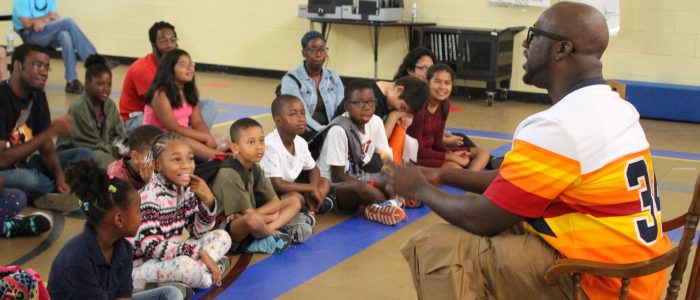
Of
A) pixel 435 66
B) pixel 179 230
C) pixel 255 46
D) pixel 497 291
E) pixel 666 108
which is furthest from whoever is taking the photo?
pixel 255 46

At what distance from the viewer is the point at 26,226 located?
4.27m

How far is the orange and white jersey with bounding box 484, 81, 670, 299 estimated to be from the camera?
2.29m

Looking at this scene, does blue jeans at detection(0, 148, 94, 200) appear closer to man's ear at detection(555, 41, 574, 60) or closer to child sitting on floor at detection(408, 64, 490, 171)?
child sitting on floor at detection(408, 64, 490, 171)

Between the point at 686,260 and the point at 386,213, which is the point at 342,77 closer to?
the point at 386,213

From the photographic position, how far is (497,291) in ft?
7.98

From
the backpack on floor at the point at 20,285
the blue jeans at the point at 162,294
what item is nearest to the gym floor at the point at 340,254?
the blue jeans at the point at 162,294

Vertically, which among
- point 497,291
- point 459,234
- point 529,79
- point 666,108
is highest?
point 529,79

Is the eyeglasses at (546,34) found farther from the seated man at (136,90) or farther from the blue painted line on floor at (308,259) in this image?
the seated man at (136,90)

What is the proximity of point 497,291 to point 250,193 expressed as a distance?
198 centimetres

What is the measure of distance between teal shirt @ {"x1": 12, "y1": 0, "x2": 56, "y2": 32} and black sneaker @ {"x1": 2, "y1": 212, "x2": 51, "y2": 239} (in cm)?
542

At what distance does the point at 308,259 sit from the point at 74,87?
580 centimetres

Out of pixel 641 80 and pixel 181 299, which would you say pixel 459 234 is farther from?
pixel 641 80

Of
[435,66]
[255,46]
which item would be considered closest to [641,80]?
[435,66]

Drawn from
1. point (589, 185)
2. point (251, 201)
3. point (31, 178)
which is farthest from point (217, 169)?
point (589, 185)
